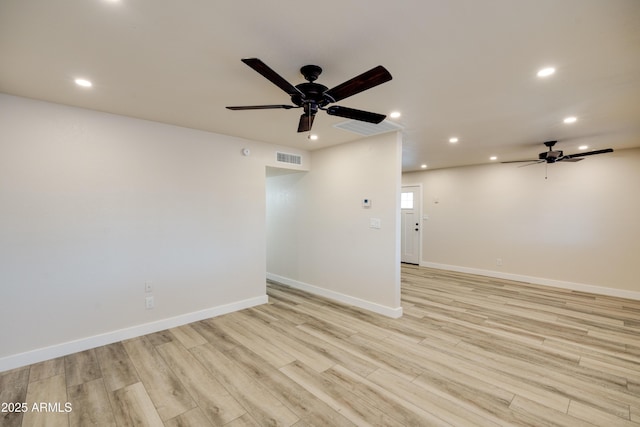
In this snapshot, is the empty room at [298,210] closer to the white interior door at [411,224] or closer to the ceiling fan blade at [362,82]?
the ceiling fan blade at [362,82]

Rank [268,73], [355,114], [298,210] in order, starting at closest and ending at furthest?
[268,73] < [355,114] < [298,210]

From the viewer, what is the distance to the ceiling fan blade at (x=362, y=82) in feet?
5.27

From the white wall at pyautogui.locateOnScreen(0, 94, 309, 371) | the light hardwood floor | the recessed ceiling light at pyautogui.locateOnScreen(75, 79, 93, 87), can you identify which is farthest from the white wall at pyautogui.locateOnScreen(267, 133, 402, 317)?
the recessed ceiling light at pyautogui.locateOnScreen(75, 79, 93, 87)

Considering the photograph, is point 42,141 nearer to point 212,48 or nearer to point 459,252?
point 212,48

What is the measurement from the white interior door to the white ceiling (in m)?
4.35

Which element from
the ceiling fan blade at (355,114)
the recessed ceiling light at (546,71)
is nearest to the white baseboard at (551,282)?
the recessed ceiling light at (546,71)

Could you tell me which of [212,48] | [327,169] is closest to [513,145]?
[327,169]

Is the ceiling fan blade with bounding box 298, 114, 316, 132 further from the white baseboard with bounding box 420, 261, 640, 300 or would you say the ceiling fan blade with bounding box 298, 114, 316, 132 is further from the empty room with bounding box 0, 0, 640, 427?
the white baseboard with bounding box 420, 261, 640, 300

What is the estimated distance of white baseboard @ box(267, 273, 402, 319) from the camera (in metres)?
3.89

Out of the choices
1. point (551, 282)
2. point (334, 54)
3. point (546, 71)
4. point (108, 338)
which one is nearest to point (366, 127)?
point (334, 54)

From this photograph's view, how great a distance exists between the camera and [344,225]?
14.8ft

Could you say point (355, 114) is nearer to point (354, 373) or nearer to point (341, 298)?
point (354, 373)

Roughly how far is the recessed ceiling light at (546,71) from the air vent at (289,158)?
3.42 metres

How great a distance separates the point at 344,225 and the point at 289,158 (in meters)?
1.50
